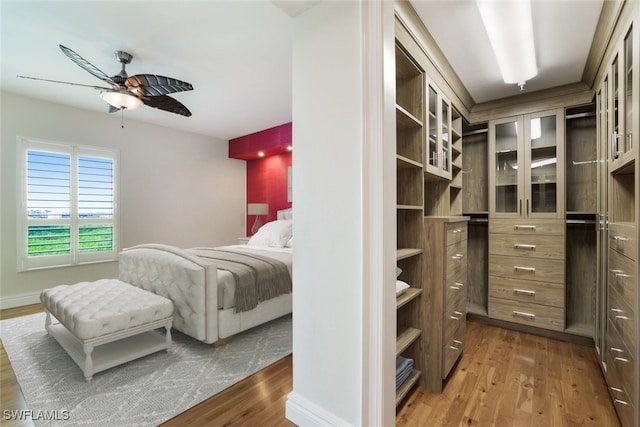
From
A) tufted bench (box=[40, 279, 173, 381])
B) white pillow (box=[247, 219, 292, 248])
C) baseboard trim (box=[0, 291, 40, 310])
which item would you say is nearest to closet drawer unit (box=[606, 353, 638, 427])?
tufted bench (box=[40, 279, 173, 381])

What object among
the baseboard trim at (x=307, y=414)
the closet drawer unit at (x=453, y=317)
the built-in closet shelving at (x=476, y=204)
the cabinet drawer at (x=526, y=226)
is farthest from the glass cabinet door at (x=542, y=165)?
the baseboard trim at (x=307, y=414)

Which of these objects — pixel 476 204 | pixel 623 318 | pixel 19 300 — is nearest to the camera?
pixel 623 318

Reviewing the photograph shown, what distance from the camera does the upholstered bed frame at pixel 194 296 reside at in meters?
2.35

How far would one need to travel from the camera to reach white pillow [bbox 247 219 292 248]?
158 inches

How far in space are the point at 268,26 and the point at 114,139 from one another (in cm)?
341

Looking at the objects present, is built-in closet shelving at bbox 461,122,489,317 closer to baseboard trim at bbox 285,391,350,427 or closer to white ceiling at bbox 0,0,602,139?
white ceiling at bbox 0,0,602,139

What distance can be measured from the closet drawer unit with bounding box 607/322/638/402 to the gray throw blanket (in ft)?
8.03

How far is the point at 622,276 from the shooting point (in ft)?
5.13

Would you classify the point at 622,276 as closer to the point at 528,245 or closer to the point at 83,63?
the point at 528,245

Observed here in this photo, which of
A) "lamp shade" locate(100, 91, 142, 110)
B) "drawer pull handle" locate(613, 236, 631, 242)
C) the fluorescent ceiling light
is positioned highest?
the fluorescent ceiling light

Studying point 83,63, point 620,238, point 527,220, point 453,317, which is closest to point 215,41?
point 83,63

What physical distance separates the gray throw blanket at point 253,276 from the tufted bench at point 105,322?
0.57 metres

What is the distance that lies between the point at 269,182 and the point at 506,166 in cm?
399

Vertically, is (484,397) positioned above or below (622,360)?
below
